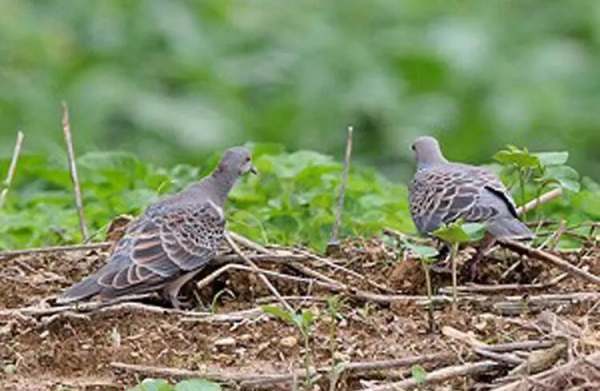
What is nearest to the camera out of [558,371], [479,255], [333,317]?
[558,371]

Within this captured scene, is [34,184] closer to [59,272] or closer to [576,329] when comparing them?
[59,272]

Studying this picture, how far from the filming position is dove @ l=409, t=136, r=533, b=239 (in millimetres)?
7102

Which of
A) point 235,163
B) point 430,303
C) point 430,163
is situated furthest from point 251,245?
point 430,303

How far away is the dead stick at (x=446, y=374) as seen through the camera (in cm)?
598

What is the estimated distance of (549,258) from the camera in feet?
22.8

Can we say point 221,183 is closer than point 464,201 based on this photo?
No

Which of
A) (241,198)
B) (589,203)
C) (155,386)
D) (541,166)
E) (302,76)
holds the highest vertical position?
(541,166)

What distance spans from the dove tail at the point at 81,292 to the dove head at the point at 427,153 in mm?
1580

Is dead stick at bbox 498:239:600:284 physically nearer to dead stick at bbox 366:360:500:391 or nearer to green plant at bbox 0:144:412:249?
dead stick at bbox 366:360:500:391

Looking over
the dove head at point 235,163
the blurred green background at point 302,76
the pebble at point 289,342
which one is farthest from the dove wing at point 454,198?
the blurred green background at point 302,76

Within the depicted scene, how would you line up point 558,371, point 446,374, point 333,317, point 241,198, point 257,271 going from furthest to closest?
point 241,198
point 257,271
point 333,317
point 446,374
point 558,371

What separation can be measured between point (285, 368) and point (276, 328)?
1.18 ft

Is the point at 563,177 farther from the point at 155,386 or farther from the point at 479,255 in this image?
the point at 155,386

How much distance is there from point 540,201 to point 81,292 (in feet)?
6.31
